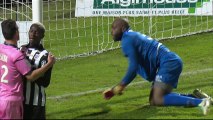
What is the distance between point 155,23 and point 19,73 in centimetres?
1401

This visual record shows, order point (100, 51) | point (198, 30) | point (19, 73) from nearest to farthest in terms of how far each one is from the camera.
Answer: point (19, 73) < point (100, 51) < point (198, 30)

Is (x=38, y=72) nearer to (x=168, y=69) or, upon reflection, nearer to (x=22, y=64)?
(x=22, y=64)

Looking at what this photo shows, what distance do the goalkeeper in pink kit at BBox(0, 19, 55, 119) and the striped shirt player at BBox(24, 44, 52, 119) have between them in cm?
22

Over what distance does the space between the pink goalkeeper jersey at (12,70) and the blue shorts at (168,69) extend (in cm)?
212

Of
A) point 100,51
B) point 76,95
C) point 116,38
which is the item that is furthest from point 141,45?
point 100,51

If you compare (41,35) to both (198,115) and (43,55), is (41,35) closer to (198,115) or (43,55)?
(43,55)

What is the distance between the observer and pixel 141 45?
718cm

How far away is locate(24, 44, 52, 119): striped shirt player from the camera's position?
6.19 meters

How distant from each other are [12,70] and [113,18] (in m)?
13.4

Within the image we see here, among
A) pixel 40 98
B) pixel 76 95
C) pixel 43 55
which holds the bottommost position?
pixel 76 95

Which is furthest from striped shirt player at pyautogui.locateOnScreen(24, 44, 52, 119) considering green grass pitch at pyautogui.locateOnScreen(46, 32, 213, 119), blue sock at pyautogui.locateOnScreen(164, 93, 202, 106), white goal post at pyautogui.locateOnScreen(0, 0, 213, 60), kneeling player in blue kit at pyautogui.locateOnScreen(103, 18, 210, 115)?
white goal post at pyautogui.locateOnScreen(0, 0, 213, 60)

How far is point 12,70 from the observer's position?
234 inches

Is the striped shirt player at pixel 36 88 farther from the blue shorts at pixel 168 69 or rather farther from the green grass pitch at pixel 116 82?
the green grass pitch at pixel 116 82

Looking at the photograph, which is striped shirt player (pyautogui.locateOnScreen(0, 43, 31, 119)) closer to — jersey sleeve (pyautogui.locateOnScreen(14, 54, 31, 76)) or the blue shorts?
jersey sleeve (pyautogui.locateOnScreen(14, 54, 31, 76))
